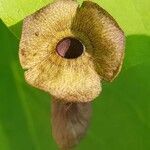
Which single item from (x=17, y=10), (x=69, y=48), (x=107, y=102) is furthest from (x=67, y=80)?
(x=107, y=102)

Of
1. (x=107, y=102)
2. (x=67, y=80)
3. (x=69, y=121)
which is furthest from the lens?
(x=107, y=102)

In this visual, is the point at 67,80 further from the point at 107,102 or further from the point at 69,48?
the point at 107,102

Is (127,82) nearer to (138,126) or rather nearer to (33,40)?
(138,126)

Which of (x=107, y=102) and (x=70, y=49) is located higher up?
(x=70, y=49)

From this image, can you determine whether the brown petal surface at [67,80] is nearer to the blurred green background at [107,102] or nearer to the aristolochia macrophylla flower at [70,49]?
the aristolochia macrophylla flower at [70,49]

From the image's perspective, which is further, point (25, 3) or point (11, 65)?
point (11, 65)

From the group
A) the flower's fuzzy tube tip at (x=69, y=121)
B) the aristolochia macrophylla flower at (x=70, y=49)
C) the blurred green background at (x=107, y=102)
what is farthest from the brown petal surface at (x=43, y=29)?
the blurred green background at (x=107, y=102)

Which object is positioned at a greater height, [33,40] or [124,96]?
[33,40]

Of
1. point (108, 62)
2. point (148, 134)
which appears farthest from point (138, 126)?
point (108, 62)
